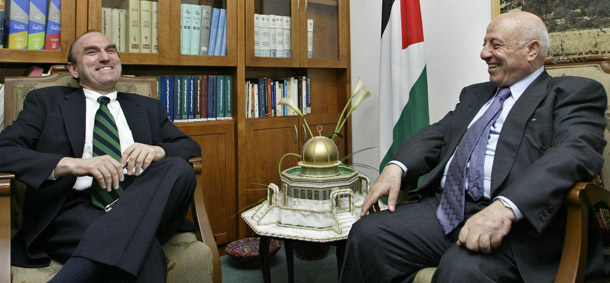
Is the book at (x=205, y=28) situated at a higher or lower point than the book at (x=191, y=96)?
higher

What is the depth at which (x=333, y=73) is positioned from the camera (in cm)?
309

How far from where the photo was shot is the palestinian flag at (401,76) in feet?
7.73

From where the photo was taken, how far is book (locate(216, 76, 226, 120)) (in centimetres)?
259

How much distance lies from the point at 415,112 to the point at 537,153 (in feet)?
3.25

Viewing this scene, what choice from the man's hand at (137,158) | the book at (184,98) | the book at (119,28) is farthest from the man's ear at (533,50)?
the book at (119,28)

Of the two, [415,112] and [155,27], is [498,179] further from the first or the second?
[155,27]

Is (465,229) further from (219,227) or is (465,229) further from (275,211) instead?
(219,227)

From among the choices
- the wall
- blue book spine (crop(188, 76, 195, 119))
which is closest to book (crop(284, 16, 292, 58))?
the wall

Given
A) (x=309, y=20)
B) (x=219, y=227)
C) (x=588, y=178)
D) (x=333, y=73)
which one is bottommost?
(x=219, y=227)

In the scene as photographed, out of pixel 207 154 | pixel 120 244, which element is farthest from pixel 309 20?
pixel 120 244

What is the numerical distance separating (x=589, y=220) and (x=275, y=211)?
1.10 metres

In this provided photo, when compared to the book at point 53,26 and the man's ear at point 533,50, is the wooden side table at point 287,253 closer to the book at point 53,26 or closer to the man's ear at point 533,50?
the man's ear at point 533,50

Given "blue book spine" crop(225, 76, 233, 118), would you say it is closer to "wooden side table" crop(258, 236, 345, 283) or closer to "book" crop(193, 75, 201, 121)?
"book" crop(193, 75, 201, 121)

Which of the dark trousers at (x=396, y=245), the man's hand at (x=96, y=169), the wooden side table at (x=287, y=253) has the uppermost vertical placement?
the man's hand at (x=96, y=169)
